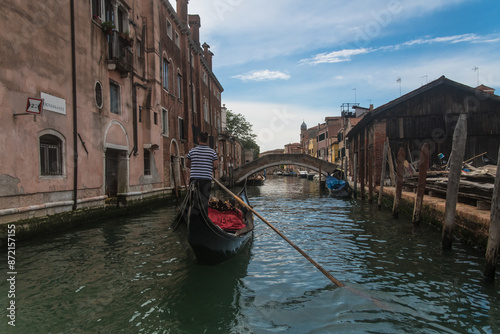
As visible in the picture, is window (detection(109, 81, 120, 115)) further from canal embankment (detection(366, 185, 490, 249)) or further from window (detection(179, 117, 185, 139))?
canal embankment (detection(366, 185, 490, 249))

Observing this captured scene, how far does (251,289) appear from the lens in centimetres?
332

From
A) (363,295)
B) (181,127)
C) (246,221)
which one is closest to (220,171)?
(181,127)

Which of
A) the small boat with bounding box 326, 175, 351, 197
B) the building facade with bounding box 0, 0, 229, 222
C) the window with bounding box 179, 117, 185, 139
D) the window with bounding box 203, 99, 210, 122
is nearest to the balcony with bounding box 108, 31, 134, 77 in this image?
the building facade with bounding box 0, 0, 229, 222

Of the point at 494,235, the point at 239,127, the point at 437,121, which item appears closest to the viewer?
the point at 494,235

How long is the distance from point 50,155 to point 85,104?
4.88ft

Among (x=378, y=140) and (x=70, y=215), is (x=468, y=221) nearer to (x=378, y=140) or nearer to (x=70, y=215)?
(x=70, y=215)

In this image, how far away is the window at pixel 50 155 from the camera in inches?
228

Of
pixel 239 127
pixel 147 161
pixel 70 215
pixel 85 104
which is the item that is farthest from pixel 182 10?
pixel 239 127

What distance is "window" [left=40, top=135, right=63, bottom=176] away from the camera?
19.0ft

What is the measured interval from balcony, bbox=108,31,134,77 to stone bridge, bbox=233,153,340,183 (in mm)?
12001

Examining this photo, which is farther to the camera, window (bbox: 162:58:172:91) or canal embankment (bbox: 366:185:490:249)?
window (bbox: 162:58:172:91)

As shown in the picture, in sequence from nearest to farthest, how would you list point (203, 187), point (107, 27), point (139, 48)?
point (203, 187)
point (107, 27)
point (139, 48)

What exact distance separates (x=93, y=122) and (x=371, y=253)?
6.12 meters

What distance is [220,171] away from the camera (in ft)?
74.7
